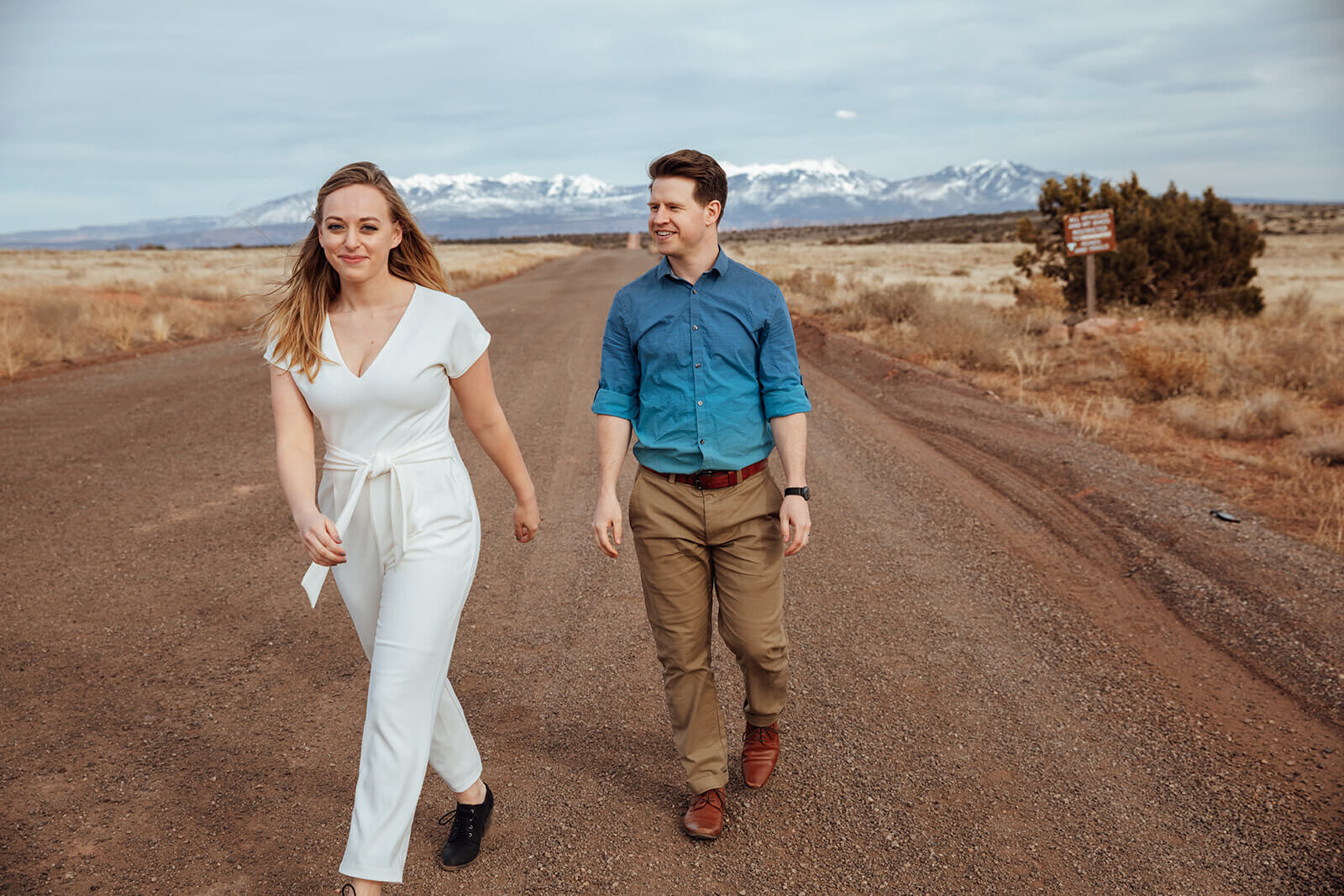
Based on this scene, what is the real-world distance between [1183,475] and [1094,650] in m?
3.57

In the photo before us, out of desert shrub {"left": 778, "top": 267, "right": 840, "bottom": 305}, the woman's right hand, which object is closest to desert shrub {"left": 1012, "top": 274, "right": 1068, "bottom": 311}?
desert shrub {"left": 778, "top": 267, "right": 840, "bottom": 305}

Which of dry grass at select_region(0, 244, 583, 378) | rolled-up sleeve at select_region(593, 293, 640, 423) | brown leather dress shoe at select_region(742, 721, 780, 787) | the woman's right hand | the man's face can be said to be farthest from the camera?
dry grass at select_region(0, 244, 583, 378)

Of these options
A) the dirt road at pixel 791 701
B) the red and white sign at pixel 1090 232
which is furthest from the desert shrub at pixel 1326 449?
the red and white sign at pixel 1090 232

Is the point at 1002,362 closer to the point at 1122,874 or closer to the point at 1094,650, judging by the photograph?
the point at 1094,650

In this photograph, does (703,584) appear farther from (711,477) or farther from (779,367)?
(779,367)

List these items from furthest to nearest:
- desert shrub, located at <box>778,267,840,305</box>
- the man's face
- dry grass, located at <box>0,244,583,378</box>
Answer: desert shrub, located at <box>778,267,840,305</box>, dry grass, located at <box>0,244,583,378</box>, the man's face

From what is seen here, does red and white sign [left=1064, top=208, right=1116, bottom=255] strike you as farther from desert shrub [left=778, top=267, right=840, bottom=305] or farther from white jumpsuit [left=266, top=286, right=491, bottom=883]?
white jumpsuit [left=266, top=286, right=491, bottom=883]

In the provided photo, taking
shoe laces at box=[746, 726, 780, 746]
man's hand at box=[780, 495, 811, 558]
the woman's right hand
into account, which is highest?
the woman's right hand

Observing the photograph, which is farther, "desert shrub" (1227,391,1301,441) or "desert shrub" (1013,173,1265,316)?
"desert shrub" (1013,173,1265,316)

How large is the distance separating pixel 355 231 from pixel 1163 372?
10077 millimetres

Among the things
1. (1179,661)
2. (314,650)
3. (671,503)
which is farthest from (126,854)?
(1179,661)

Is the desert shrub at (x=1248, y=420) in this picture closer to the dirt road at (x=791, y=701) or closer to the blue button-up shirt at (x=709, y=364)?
the dirt road at (x=791, y=701)

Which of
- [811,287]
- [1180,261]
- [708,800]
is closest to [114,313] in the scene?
[811,287]

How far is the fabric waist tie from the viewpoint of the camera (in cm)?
227
